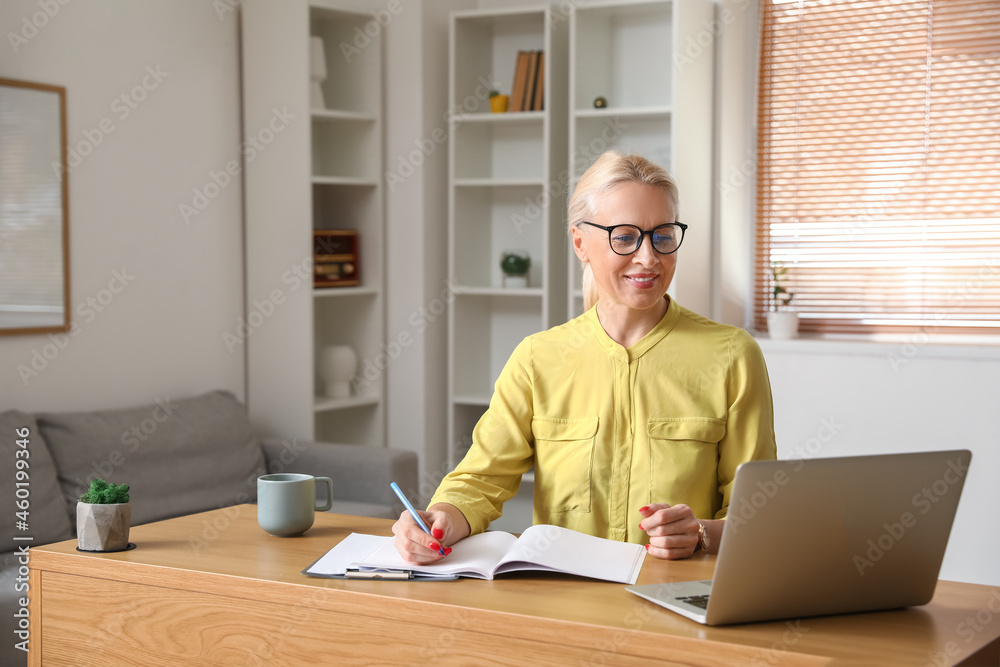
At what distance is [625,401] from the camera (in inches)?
73.3

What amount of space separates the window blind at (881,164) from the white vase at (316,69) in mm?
1823

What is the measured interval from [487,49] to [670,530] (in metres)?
3.47

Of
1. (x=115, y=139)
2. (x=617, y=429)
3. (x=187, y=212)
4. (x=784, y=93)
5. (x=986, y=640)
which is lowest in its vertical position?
(x=986, y=640)

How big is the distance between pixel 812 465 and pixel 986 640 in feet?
1.05

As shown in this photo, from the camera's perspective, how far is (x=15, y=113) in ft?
10.5

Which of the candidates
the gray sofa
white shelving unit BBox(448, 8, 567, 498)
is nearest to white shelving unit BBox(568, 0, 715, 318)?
white shelving unit BBox(448, 8, 567, 498)

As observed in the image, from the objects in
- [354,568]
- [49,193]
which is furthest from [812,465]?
[49,193]

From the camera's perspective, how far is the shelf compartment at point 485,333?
453 cm

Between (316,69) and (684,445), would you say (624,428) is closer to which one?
(684,445)

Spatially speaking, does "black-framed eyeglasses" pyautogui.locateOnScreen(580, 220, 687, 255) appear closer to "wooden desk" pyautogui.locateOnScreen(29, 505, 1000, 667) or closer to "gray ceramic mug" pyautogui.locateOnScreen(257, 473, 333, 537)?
"wooden desk" pyautogui.locateOnScreen(29, 505, 1000, 667)

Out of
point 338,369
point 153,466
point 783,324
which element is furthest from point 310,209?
point 783,324

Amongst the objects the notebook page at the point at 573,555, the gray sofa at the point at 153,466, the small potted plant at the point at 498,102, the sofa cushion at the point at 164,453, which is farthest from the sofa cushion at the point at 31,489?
the small potted plant at the point at 498,102

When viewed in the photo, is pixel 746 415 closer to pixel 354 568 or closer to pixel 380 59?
pixel 354 568

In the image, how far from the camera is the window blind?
12.5 ft
